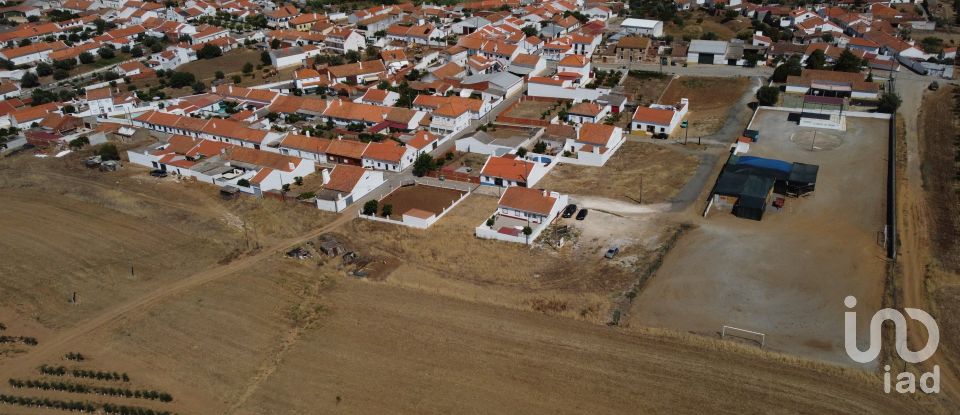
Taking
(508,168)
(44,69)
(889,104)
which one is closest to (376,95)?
(508,168)

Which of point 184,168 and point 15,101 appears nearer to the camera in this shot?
point 184,168

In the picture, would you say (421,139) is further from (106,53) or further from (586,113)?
(106,53)

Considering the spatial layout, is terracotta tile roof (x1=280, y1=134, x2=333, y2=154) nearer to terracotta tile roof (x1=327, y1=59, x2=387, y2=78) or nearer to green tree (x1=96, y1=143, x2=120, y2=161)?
green tree (x1=96, y1=143, x2=120, y2=161)

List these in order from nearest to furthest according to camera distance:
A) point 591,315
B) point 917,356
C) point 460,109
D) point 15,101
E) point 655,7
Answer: point 917,356
point 591,315
point 460,109
point 15,101
point 655,7

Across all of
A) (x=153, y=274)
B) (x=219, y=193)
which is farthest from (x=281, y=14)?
(x=153, y=274)

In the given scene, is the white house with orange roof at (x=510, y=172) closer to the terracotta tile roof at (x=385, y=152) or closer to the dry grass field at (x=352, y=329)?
the dry grass field at (x=352, y=329)

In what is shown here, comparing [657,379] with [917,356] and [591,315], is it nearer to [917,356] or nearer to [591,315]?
[591,315]

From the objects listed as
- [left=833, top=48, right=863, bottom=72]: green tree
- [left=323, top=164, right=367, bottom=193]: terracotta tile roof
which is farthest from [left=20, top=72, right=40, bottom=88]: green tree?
[left=833, top=48, right=863, bottom=72]: green tree
